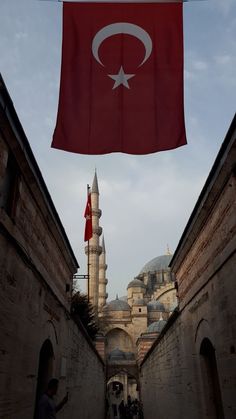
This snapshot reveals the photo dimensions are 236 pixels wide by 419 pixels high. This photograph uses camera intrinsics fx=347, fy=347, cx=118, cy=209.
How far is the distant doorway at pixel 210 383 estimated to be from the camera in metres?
5.49

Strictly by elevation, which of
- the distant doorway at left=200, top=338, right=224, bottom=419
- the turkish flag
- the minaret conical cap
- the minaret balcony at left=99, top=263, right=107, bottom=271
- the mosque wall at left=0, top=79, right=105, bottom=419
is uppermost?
the minaret conical cap

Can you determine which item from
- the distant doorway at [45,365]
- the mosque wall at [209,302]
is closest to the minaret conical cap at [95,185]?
the mosque wall at [209,302]

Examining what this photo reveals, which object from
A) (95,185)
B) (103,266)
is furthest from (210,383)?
(103,266)

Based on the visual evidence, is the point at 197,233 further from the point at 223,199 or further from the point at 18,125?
the point at 18,125

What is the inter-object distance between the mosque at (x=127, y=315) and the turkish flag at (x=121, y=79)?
25.2 metres

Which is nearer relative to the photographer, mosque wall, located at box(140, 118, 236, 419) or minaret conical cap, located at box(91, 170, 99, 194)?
mosque wall, located at box(140, 118, 236, 419)

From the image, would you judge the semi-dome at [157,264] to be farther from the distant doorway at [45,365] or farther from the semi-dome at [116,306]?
the distant doorway at [45,365]

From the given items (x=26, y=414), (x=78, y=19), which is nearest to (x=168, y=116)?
Answer: (x=78, y=19)

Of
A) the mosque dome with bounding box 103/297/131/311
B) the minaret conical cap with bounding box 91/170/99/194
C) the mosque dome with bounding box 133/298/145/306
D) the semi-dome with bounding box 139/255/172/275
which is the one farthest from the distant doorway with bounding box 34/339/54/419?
the semi-dome with bounding box 139/255/172/275

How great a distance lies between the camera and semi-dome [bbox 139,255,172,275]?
52562mm

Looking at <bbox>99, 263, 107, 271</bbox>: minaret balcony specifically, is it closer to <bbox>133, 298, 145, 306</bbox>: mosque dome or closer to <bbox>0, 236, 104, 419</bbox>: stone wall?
<bbox>133, 298, 145, 306</bbox>: mosque dome

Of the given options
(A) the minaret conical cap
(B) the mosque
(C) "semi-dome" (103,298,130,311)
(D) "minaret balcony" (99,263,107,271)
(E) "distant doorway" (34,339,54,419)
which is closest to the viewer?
(E) "distant doorway" (34,339,54,419)

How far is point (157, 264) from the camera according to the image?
53.4 meters

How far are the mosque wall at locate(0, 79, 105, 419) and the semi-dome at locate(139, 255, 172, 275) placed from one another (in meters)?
47.1
